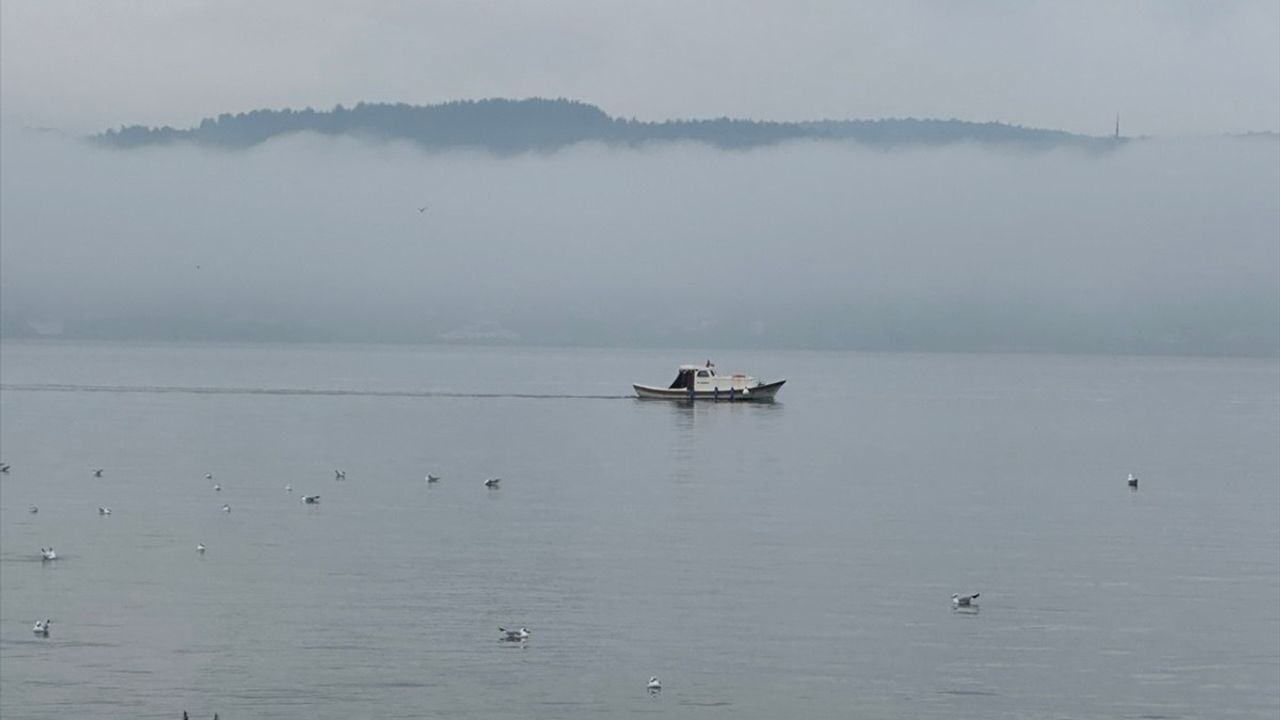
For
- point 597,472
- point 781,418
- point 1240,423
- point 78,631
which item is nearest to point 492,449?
point 597,472

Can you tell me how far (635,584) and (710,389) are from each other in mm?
123489

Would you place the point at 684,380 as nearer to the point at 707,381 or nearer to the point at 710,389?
the point at 710,389

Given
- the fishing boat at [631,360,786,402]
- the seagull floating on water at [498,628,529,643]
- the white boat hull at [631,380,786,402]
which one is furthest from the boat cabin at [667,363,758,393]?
the seagull floating on water at [498,628,529,643]

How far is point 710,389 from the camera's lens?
587 ft

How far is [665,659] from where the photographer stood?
4441 cm

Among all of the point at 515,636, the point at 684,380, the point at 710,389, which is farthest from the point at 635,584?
the point at 684,380

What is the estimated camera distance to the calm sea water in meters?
41.2

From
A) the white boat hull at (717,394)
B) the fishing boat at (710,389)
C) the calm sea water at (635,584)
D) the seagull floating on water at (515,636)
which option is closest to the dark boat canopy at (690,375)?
the fishing boat at (710,389)

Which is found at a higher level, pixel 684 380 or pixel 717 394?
pixel 684 380

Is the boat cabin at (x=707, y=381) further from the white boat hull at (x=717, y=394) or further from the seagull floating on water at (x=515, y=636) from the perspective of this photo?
the seagull floating on water at (x=515, y=636)

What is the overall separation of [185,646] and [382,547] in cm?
1938

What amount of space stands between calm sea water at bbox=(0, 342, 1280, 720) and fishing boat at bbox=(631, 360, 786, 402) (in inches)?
2442

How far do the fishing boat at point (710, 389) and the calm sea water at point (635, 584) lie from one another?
203ft

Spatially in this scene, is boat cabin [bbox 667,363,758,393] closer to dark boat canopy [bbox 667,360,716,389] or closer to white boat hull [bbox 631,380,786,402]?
dark boat canopy [bbox 667,360,716,389]
